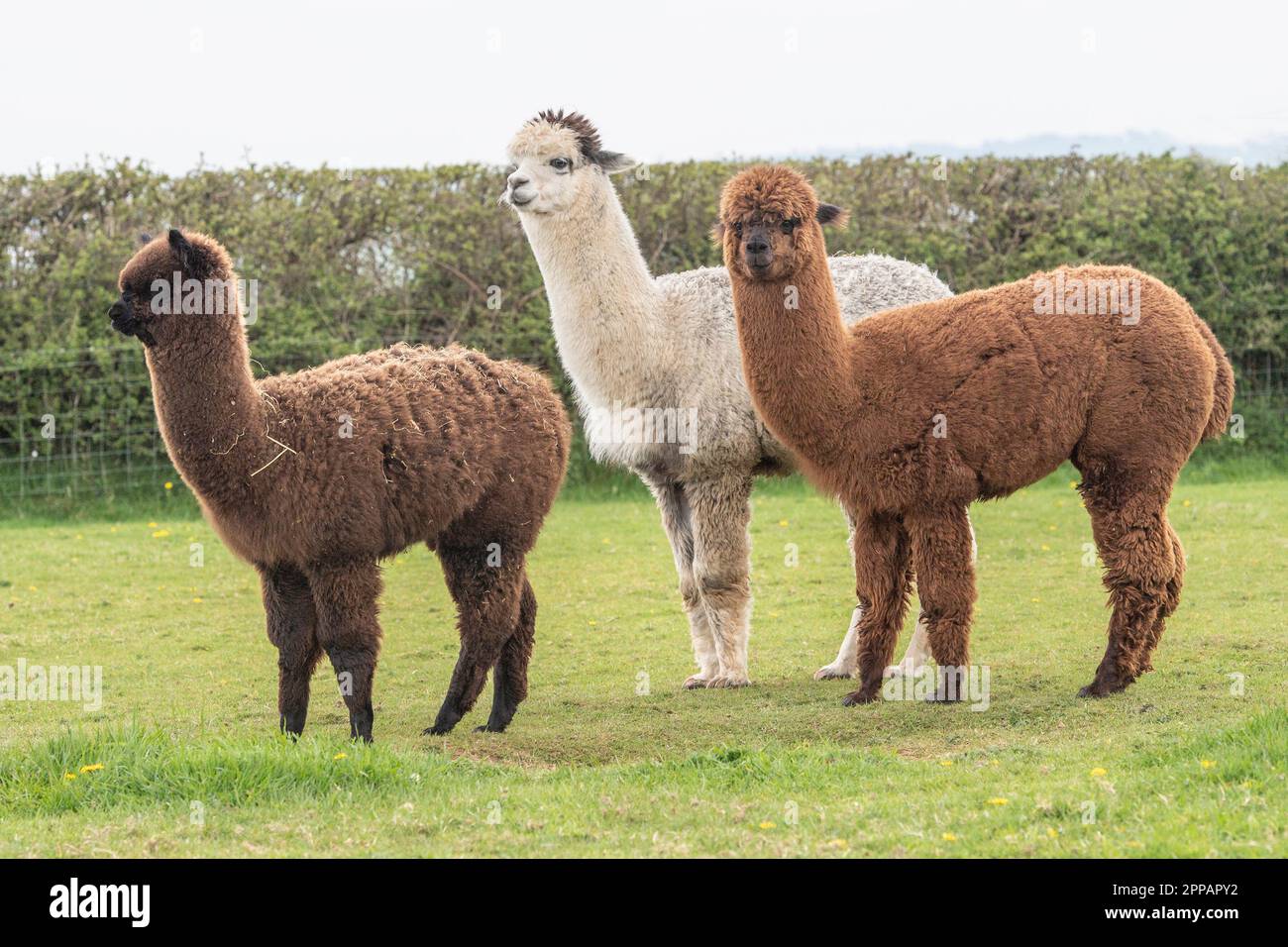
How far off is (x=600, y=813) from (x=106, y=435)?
973 centimetres

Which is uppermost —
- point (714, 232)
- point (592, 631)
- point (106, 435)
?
point (714, 232)

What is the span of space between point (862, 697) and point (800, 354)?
5.39ft

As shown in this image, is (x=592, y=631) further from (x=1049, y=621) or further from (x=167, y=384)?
(x=167, y=384)

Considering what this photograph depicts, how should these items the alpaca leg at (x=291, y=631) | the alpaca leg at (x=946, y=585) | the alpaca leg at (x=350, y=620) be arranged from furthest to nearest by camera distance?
the alpaca leg at (x=946, y=585) < the alpaca leg at (x=291, y=631) < the alpaca leg at (x=350, y=620)

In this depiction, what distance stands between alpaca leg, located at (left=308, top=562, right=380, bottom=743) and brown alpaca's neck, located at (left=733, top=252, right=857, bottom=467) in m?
1.91

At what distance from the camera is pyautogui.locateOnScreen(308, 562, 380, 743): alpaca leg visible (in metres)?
6.68

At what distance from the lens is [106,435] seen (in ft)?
45.6

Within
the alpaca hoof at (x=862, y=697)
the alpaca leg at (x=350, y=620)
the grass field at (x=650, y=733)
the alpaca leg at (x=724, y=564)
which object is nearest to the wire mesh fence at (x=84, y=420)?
the grass field at (x=650, y=733)

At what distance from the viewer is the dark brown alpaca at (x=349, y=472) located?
6531 millimetres

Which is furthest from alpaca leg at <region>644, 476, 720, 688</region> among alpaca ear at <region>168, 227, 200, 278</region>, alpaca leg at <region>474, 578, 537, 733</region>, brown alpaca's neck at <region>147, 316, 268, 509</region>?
alpaca ear at <region>168, 227, 200, 278</region>

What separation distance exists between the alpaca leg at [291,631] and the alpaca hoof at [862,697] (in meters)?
2.44

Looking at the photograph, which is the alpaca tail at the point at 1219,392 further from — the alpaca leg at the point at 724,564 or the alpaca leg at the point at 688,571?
the alpaca leg at the point at 688,571
